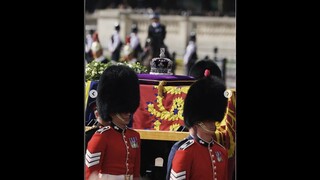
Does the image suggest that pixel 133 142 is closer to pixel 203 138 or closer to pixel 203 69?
pixel 203 138

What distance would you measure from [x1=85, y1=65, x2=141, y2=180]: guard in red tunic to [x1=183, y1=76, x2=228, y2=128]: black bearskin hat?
38cm

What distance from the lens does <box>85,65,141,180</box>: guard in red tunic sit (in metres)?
6.07

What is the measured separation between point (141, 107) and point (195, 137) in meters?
0.47

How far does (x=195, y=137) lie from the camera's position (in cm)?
608

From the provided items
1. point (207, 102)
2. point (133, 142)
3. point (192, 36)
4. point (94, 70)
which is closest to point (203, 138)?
point (207, 102)

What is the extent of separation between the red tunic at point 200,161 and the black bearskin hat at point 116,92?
492 mm

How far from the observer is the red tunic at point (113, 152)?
19.9 ft

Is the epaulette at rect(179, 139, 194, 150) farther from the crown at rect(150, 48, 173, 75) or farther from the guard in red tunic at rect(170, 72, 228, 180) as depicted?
the crown at rect(150, 48, 173, 75)

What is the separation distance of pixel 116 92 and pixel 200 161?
746 millimetres
